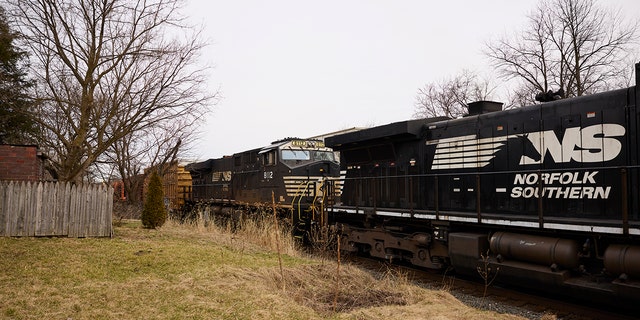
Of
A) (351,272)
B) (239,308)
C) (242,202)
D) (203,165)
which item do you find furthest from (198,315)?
(203,165)

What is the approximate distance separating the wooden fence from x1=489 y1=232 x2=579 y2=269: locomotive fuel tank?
1014cm

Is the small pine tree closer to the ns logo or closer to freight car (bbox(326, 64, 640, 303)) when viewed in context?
freight car (bbox(326, 64, 640, 303))

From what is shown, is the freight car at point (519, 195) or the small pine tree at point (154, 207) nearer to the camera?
the freight car at point (519, 195)

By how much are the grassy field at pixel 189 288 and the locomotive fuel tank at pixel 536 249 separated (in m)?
1.45

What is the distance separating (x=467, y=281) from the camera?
942 cm

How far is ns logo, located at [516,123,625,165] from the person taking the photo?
730 centimetres

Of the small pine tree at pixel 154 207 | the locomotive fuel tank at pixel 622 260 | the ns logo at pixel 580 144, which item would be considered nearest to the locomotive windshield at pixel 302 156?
the small pine tree at pixel 154 207

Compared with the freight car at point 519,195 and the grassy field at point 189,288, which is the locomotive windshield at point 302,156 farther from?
the grassy field at point 189,288

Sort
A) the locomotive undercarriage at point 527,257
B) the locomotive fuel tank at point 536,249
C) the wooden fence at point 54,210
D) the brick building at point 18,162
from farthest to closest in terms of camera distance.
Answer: the brick building at point 18,162, the wooden fence at point 54,210, the locomotive fuel tank at point 536,249, the locomotive undercarriage at point 527,257

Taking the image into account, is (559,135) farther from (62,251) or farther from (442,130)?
(62,251)

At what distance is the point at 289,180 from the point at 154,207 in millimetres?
4792

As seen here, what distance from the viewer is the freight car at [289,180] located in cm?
1498

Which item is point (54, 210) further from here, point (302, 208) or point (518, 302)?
point (518, 302)

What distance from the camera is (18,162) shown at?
14656 mm
